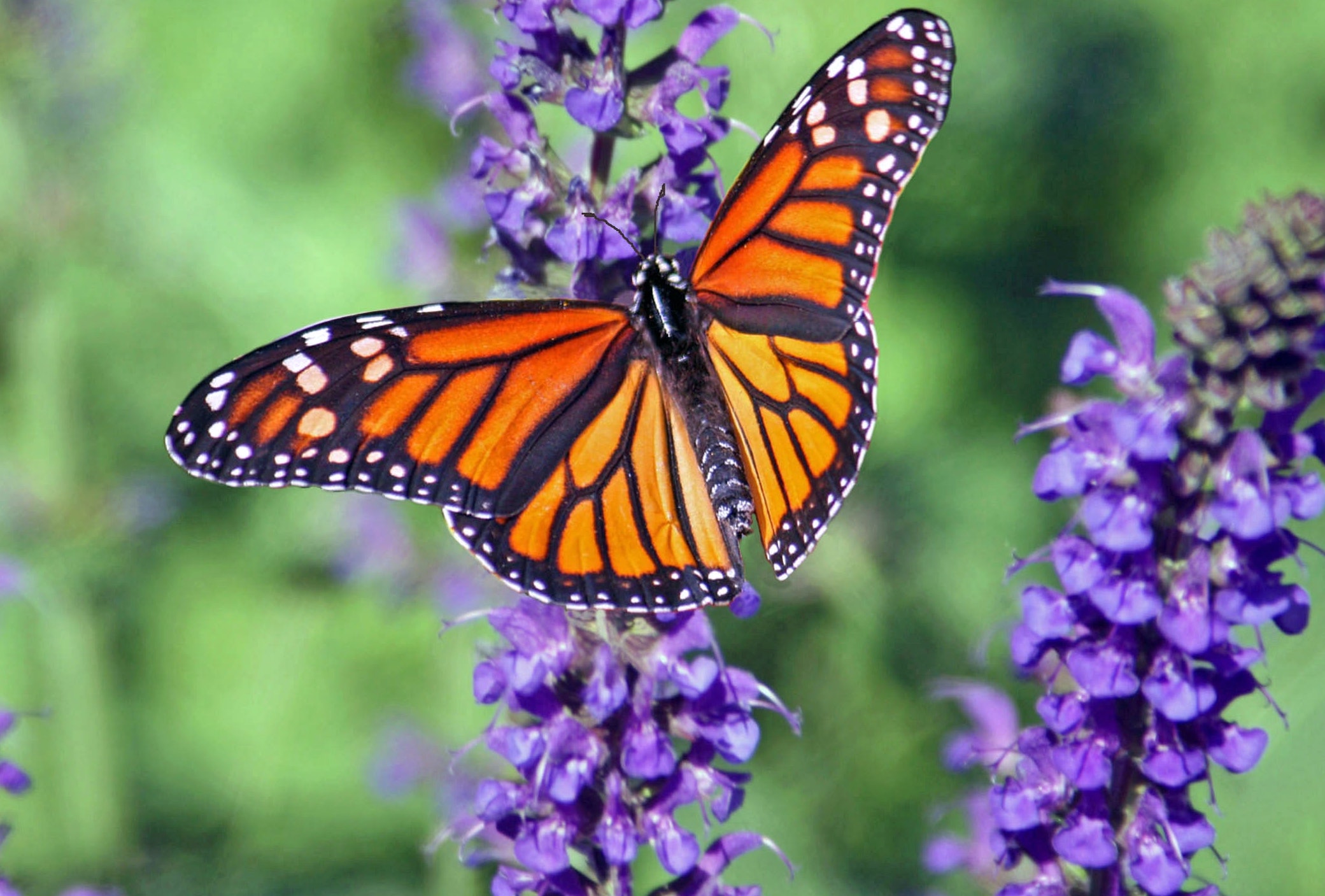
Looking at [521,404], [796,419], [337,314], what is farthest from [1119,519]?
[337,314]

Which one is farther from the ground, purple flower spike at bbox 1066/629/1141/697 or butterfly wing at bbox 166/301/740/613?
butterfly wing at bbox 166/301/740/613

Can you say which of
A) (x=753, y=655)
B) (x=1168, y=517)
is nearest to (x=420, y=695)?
(x=753, y=655)

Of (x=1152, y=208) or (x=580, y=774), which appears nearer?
(x=580, y=774)

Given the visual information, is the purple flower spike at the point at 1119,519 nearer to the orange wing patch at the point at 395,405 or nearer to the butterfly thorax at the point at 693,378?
the butterfly thorax at the point at 693,378

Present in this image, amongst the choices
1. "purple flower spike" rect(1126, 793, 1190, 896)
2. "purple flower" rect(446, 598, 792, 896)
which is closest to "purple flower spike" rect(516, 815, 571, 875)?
"purple flower" rect(446, 598, 792, 896)

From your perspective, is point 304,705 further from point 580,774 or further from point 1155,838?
point 1155,838

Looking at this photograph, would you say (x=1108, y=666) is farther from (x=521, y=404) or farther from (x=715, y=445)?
(x=521, y=404)

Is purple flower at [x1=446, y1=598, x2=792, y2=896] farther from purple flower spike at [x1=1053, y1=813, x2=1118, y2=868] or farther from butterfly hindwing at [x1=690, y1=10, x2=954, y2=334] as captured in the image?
butterfly hindwing at [x1=690, y1=10, x2=954, y2=334]
